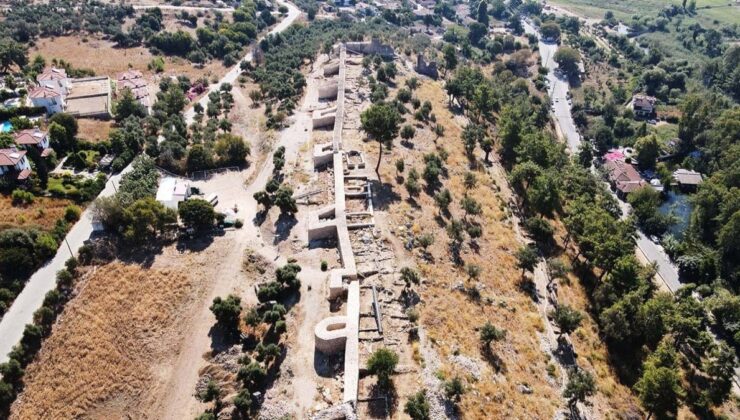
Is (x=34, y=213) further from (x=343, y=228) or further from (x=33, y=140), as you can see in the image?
(x=343, y=228)

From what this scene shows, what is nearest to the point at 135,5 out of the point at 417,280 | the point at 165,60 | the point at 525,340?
the point at 165,60

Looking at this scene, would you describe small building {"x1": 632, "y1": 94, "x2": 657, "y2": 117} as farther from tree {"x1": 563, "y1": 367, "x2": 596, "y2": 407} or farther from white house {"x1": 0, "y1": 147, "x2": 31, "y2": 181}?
white house {"x1": 0, "y1": 147, "x2": 31, "y2": 181}

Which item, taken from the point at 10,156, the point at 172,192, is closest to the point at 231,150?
the point at 172,192

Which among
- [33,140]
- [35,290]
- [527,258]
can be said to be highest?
[33,140]

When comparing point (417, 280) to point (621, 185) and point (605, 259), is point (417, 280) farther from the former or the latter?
point (621, 185)

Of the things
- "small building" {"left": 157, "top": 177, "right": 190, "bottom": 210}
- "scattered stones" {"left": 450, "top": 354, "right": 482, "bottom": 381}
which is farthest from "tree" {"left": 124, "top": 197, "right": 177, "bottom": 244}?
"scattered stones" {"left": 450, "top": 354, "right": 482, "bottom": 381}

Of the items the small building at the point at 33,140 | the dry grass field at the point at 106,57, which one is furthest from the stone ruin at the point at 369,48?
the small building at the point at 33,140
